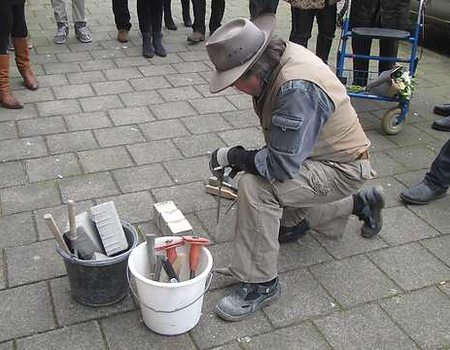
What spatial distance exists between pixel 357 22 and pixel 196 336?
363 cm

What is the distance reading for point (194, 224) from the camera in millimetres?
3277

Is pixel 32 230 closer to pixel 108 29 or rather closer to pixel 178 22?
pixel 108 29

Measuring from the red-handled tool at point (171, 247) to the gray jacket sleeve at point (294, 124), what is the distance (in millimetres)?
519

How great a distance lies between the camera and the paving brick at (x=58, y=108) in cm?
458

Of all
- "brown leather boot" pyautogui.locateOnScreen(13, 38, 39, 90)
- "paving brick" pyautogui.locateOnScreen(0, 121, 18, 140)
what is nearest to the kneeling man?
"paving brick" pyautogui.locateOnScreen(0, 121, 18, 140)

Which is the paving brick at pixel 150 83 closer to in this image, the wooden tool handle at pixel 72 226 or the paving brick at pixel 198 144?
the paving brick at pixel 198 144

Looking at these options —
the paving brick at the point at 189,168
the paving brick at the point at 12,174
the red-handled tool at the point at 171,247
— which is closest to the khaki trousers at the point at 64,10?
the paving brick at the point at 12,174

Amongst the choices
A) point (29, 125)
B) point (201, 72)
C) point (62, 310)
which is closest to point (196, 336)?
point (62, 310)

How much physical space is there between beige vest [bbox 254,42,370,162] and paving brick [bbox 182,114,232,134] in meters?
1.76

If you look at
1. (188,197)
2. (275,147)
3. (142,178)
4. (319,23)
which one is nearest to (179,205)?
(188,197)

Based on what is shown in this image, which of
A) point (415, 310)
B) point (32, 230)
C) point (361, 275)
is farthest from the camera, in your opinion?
point (32, 230)

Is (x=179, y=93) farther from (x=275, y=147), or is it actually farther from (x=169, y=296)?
(x=169, y=296)

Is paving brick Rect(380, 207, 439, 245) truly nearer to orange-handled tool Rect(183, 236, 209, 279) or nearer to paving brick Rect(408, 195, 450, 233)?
paving brick Rect(408, 195, 450, 233)

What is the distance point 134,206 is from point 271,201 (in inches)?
45.7
